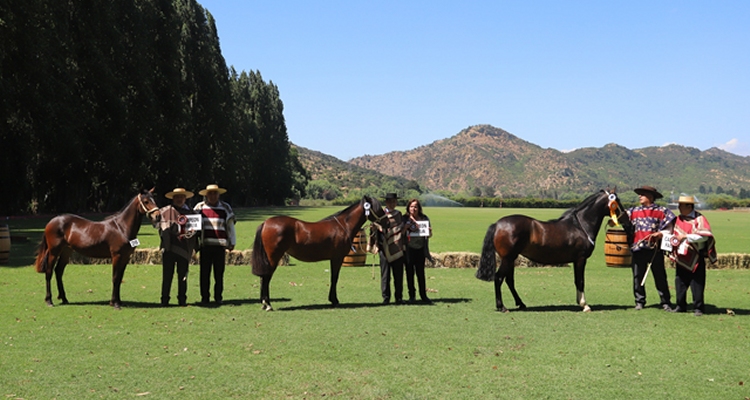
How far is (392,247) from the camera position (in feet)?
38.4

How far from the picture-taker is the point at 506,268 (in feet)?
36.3

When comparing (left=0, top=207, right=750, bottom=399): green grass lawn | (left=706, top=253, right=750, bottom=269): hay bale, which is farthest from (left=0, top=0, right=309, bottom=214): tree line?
(left=706, top=253, right=750, bottom=269): hay bale

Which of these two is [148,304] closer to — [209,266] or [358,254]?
[209,266]

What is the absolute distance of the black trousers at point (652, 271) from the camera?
11148mm

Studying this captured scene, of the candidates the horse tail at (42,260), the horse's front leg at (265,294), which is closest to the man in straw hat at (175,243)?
the horse's front leg at (265,294)

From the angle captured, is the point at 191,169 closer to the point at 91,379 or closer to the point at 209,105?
the point at 209,105

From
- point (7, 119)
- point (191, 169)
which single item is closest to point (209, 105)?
point (191, 169)

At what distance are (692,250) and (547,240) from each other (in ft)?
7.16

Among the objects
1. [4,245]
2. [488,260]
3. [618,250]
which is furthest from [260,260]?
[618,250]

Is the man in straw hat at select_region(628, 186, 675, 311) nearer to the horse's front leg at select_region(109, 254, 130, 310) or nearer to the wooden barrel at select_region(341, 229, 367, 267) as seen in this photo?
the wooden barrel at select_region(341, 229, 367, 267)

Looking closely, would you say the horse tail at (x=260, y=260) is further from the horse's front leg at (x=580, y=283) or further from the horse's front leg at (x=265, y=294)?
the horse's front leg at (x=580, y=283)

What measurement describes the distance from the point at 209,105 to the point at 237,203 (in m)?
26.0

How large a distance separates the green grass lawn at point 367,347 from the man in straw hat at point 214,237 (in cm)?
47

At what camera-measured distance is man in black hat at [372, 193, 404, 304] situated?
11625 millimetres
